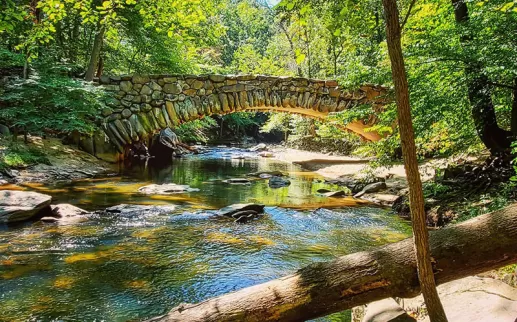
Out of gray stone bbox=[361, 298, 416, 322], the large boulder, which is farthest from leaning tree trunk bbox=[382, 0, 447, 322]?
the large boulder

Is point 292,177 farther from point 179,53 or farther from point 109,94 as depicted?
point 179,53

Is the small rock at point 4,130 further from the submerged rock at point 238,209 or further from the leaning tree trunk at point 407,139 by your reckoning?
the leaning tree trunk at point 407,139

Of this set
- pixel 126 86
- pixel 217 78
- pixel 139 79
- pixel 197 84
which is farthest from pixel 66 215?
pixel 217 78

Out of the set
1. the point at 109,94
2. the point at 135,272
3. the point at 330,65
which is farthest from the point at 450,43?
the point at 330,65

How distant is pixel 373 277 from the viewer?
6.92ft

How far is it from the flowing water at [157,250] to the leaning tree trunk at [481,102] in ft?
5.87

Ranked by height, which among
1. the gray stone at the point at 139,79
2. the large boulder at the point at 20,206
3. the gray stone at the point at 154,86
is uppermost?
the gray stone at the point at 139,79

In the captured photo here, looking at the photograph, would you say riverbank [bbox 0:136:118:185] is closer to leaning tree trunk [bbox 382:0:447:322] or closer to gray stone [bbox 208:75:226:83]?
gray stone [bbox 208:75:226:83]

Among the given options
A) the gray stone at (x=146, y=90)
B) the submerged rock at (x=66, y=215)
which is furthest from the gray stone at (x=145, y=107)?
the submerged rock at (x=66, y=215)

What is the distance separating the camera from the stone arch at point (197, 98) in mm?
11766

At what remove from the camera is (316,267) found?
221 centimetres

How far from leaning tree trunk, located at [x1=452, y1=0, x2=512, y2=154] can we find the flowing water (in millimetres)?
1788

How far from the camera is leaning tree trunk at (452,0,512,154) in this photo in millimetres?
4734

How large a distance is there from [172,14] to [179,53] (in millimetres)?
12650
